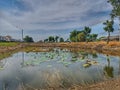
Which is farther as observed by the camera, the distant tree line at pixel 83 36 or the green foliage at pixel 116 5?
the distant tree line at pixel 83 36

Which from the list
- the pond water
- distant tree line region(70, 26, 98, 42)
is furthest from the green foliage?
distant tree line region(70, 26, 98, 42)

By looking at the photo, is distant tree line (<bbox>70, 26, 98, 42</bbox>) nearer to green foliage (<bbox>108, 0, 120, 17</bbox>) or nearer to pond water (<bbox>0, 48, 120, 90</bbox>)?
green foliage (<bbox>108, 0, 120, 17</bbox>)

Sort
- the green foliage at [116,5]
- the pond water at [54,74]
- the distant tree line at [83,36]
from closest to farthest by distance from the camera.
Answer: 1. the pond water at [54,74]
2. the green foliage at [116,5]
3. the distant tree line at [83,36]

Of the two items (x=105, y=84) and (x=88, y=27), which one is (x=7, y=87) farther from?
(x=88, y=27)

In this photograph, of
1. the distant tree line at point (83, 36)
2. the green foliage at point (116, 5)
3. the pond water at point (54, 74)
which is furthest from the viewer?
the distant tree line at point (83, 36)

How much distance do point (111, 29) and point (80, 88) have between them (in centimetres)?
8126

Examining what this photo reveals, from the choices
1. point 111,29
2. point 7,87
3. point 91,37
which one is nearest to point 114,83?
point 7,87

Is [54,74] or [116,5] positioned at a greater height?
[116,5]

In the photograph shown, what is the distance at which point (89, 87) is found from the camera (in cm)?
1477

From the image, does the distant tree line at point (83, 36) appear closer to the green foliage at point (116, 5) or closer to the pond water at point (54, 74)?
the green foliage at point (116, 5)

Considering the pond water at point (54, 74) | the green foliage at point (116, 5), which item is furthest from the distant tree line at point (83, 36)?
the pond water at point (54, 74)

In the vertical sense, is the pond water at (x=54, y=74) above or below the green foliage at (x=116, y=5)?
below

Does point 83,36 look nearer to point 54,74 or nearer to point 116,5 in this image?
point 116,5

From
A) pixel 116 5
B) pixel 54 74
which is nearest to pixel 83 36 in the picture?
pixel 116 5
